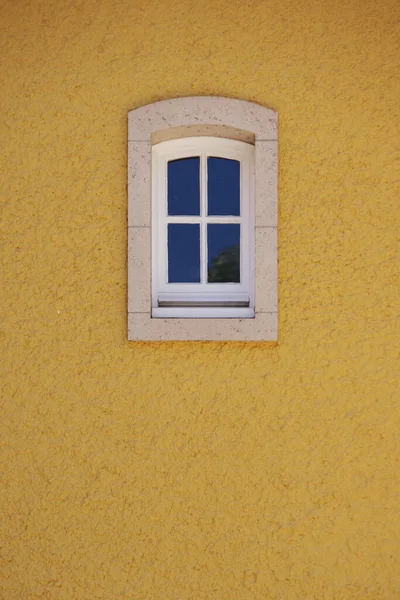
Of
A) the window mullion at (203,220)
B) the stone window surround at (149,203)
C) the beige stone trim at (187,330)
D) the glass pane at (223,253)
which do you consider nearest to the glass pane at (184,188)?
the window mullion at (203,220)

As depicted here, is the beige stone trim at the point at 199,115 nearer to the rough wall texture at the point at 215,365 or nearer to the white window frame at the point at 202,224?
the rough wall texture at the point at 215,365

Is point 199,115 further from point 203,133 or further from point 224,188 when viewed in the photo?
point 224,188

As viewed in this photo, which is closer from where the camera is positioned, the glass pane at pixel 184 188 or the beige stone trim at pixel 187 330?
the beige stone trim at pixel 187 330

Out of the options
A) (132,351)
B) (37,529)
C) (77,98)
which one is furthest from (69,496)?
(77,98)

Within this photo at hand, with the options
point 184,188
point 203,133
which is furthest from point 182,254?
point 203,133

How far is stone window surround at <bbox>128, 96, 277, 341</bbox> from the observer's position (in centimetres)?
360

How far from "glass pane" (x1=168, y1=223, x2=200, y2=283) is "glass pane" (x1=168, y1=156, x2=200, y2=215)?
12cm

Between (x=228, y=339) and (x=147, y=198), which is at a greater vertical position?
(x=147, y=198)

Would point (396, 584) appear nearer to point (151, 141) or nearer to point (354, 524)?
point (354, 524)

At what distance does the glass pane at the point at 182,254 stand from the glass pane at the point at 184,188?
0.38 feet

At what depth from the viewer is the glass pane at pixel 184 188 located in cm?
392

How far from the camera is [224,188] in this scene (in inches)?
154

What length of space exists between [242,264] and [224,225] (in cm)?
29

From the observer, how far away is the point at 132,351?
366 cm
